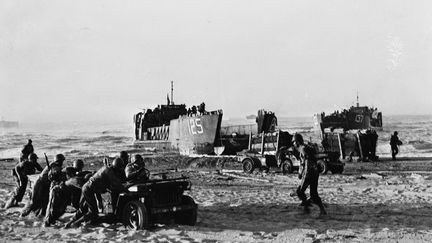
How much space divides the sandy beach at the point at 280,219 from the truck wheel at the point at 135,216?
0.16 meters

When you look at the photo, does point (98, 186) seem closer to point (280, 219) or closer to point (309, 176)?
point (280, 219)

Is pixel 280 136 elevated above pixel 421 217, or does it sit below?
above

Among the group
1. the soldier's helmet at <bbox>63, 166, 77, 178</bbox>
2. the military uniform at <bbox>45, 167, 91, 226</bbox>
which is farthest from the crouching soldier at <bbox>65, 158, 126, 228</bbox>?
the soldier's helmet at <bbox>63, 166, 77, 178</bbox>

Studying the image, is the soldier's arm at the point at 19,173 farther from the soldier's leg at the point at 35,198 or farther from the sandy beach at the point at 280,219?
the soldier's leg at the point at 35,198

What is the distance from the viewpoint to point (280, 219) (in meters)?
8.81

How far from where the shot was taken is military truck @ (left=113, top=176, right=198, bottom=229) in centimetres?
764

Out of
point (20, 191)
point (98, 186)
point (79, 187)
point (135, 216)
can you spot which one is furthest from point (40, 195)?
point (135, 216)

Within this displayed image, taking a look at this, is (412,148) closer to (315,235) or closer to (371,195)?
(371,195)

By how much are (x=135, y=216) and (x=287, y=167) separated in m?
11.3

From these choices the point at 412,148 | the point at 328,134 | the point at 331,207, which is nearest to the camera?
the point at 331,207

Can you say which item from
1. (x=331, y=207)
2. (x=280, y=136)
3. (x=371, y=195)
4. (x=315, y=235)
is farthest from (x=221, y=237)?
(x=280, y=136)

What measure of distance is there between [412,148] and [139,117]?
22.2 meters

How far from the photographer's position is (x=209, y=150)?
25.6 meters

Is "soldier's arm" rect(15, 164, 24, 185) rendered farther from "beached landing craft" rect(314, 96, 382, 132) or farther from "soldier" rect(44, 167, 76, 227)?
"beached landing craft" rect(314, 96, 382, 132)
